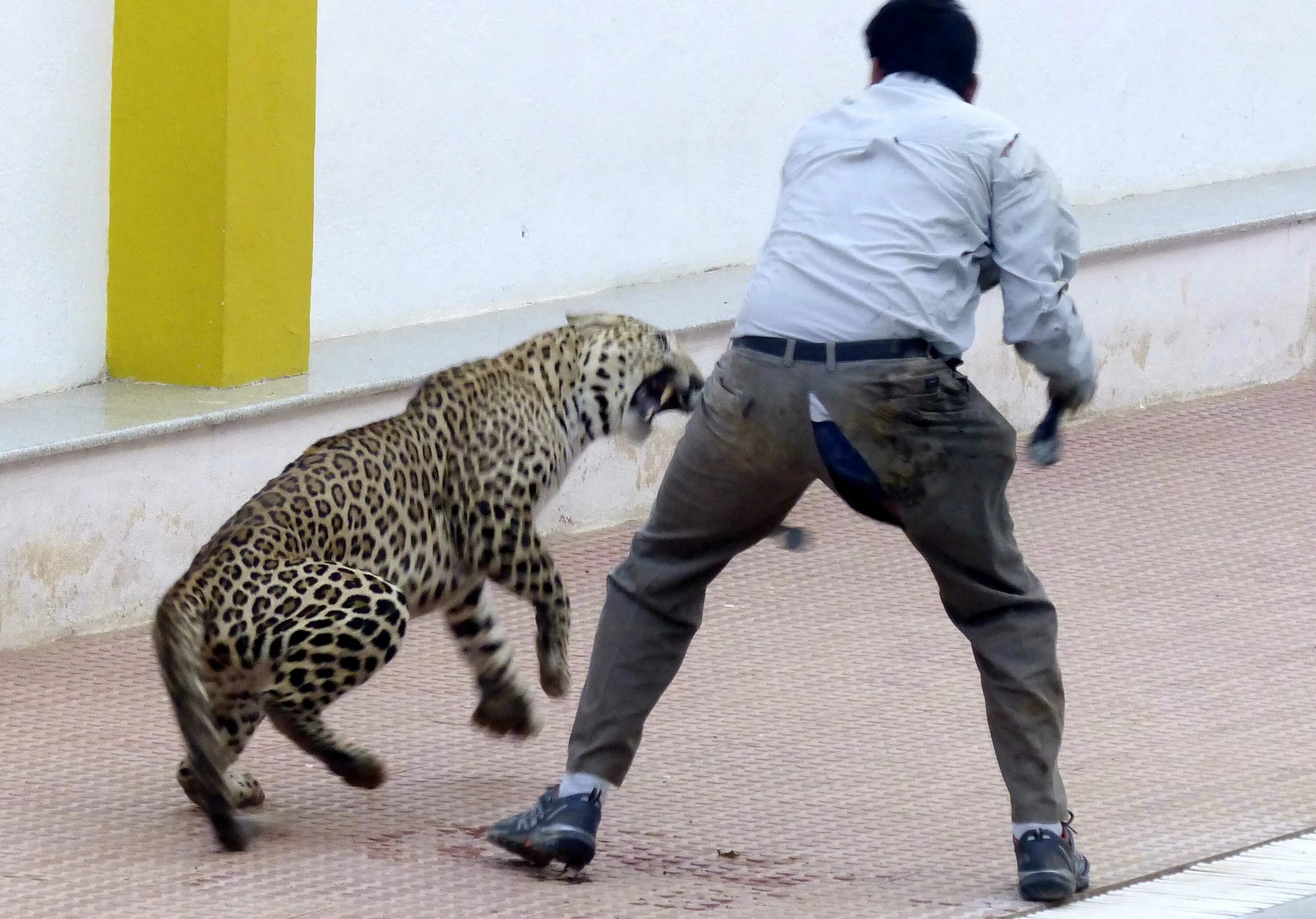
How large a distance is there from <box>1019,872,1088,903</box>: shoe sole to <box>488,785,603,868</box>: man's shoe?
93cm

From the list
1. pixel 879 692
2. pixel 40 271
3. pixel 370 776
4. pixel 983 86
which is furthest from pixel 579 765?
pixel 983 86

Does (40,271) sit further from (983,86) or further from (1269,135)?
(1269,135)

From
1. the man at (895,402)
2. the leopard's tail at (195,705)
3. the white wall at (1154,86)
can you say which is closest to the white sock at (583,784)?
the man at (895,402)

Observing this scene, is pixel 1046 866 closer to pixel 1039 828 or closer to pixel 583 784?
pixel 1039 828

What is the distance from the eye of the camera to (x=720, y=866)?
5.08m

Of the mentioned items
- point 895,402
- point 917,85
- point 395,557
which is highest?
point 917,85

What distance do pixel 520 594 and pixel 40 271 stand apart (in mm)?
2427

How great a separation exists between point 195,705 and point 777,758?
5.49ft

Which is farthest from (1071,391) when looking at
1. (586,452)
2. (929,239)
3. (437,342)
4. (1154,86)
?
(1154,86)

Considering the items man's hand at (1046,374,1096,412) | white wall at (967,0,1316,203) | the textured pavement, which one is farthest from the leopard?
white wall at (967,0,1316,203)

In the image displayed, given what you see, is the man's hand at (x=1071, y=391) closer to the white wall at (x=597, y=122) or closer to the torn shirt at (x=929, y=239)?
the torn shirt at (x=929, y=239)

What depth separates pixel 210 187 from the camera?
7.30 m

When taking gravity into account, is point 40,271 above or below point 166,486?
above

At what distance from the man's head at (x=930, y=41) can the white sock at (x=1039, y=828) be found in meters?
1.54
